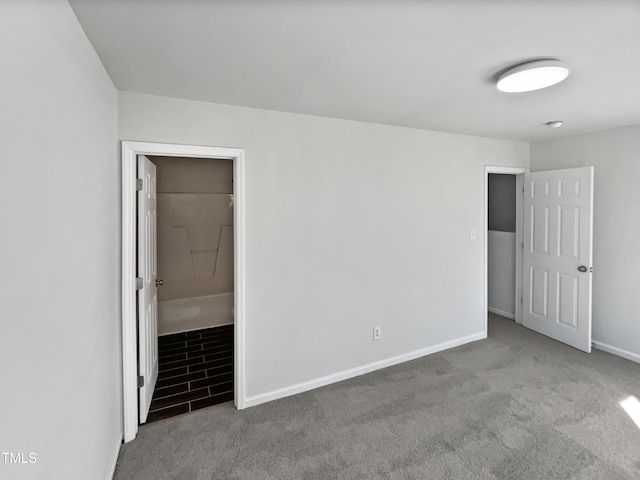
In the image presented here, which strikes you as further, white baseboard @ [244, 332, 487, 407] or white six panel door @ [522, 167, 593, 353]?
white six panel door @ [522, 167, 593, 353]

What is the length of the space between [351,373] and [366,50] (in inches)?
99.9

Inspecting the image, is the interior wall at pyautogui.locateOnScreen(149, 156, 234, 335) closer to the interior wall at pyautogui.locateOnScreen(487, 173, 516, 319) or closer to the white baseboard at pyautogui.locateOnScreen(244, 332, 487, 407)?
the white baseboard at pyautogui.locateOnScreen(244, 332, 487, 407)

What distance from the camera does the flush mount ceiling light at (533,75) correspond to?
170cm

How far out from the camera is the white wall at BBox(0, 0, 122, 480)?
0.85m

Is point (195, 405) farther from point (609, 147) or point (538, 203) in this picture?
point (609, 147)

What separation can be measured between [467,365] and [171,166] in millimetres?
3933

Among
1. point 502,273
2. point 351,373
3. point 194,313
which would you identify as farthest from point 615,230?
point 194,313

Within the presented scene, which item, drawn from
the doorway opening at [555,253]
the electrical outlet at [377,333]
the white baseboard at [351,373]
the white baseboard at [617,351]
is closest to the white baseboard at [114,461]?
the white baseboard at [351,373]

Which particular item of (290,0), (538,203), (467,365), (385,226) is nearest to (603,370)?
(467,365)

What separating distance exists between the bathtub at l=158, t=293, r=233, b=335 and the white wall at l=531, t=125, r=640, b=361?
14.3 ft

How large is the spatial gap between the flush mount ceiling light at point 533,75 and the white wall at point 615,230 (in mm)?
2161

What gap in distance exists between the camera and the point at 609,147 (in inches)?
131

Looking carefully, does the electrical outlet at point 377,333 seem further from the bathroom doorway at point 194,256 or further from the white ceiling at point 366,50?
the white ceiling at point 366,50

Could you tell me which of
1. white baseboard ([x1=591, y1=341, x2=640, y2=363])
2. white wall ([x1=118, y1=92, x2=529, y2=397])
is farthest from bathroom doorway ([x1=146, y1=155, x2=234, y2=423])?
white baseboard ([x1=591, y1=341, x2=640, y2=363])
